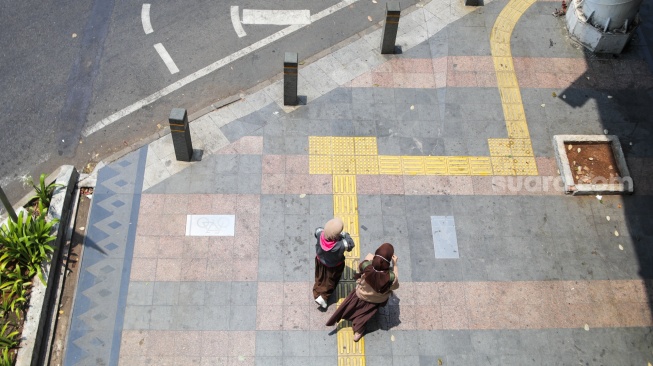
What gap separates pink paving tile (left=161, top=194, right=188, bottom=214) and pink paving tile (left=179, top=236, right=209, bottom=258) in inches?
21.5

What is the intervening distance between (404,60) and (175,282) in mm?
6264

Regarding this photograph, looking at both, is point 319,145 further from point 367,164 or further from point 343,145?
point 367,164

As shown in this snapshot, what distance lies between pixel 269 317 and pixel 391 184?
316 cm

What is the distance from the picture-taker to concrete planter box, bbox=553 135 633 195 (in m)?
11.3

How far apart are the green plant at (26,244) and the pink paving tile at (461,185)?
656 centimetres

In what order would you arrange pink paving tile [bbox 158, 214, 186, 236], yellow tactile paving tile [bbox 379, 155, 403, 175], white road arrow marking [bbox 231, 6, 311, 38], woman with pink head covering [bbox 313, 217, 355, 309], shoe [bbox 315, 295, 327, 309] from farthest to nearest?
white road arrow marking [bbox 231, 6, 311, 38] < yellow tactile paving tile [bbox 379, 155, 403, 175] < pink paving tile [bbox 158, 214, 186, 236] < shoe [bbox 315, 295, 327, 309] < woman with pink head covering [bbox 313, 217, 355, 309]

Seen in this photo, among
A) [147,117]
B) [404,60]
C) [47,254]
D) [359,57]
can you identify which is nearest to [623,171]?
[404,60]

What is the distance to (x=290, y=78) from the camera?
11.5m

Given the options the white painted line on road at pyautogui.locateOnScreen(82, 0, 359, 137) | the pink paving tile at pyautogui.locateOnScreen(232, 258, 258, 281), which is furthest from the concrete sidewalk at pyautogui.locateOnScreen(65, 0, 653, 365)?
the white painted line on road at pyautogui.locateOnScreen(82, 0, 359, 137)

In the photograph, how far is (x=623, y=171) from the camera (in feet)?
37.7

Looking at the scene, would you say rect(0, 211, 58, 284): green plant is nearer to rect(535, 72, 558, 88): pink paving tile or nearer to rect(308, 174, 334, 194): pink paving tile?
rect(308, 174, 334, 194): pink paving tile

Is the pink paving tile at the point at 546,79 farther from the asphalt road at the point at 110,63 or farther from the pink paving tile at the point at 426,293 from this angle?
the pink paving tile at the point at 426,293

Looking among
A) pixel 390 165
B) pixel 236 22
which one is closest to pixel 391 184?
pixel 390 165

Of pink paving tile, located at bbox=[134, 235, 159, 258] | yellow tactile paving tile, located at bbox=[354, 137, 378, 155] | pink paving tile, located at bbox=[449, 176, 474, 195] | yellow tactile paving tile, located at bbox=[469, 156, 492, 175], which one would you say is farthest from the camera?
yellow tactile paving tile, located at bbox=[354, 137, 378, 155]
